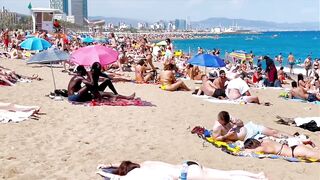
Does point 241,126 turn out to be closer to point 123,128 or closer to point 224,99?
point 123,128

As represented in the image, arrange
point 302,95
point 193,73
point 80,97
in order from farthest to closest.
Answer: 1. point 193,73
2. point 302,95
3. point 80,97

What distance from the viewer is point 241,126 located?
6.52 metres

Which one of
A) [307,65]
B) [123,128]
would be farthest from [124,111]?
[307,65]

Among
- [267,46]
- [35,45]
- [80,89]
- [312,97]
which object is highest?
[35,45]

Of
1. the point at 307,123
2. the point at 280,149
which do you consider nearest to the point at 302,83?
the point at 307,123

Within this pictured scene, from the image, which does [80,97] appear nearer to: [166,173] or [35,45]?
[166,173]

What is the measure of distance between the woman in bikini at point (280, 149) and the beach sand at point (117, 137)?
10.2 inches

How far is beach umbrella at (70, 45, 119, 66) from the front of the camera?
33.0 ft

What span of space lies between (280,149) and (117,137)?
2347 millimetres

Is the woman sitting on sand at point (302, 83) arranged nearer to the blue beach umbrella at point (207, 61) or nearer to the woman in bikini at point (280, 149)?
the blue beach umbrella at point (207, 61)

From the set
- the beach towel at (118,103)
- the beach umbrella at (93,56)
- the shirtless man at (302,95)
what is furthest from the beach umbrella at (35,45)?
the shirtless man at (302,95)

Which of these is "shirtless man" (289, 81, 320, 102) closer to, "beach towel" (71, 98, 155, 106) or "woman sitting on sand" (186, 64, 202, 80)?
"woman sitting on sand" (186, 64, 202, 80)

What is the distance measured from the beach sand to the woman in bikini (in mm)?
258

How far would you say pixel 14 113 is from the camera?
24.5 feet
